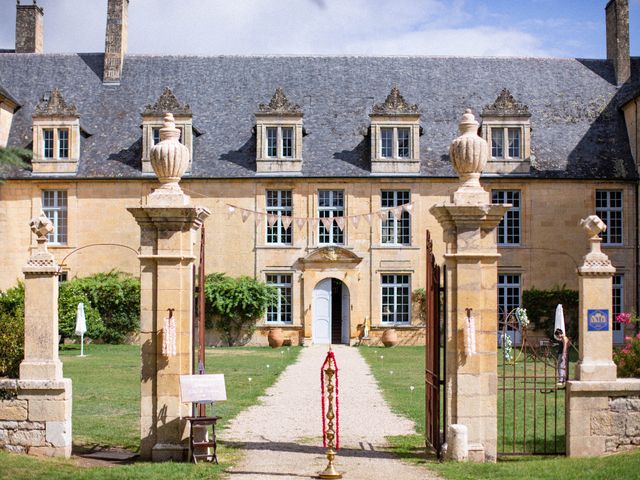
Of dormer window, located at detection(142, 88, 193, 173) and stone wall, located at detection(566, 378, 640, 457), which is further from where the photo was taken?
dormer window, located at detection(142, 88, 193, 173)

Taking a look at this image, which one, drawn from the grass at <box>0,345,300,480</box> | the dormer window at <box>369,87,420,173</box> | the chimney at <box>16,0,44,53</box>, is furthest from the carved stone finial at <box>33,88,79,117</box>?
the dormer window at <box>369,87,420,173</box>

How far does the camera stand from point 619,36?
33500 mm

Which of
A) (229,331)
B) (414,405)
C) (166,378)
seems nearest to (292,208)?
(229,331)

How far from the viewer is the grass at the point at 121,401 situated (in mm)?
10141

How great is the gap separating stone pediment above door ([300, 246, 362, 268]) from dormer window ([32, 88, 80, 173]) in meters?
8.08

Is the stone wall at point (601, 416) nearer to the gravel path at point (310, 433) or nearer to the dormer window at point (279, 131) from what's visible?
the gravel path at point (310, 433)

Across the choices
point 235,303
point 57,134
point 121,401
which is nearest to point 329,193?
point 235,303

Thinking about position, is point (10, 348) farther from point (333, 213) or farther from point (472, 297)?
point (333, 213)

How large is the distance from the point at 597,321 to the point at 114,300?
22113mm

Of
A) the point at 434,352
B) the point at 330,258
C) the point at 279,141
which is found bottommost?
the point at 434,352

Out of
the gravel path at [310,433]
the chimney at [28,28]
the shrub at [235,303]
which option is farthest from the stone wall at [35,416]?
the chimney at [28,28]

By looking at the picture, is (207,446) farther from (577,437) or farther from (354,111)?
(354,111)

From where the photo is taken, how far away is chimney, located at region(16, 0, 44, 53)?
35375 millimetres

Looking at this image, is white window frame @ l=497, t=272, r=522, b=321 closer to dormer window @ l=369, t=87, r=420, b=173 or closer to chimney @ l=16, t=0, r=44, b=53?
dormer window @ l=369, t=87, r=420, b=173
